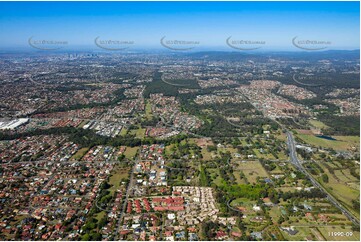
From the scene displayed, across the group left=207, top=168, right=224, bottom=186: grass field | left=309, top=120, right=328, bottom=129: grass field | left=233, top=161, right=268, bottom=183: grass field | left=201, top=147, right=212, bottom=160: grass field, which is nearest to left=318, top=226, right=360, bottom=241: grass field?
left=233, top=161, right=268, bottom=183: grass field

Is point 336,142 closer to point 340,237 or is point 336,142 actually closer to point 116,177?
point 340,237

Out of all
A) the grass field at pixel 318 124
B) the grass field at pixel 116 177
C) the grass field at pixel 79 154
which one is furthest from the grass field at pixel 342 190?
the grass field at pixel 79 154

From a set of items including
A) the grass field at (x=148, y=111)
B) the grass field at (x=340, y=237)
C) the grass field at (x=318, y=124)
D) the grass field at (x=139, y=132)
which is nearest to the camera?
the grass field at (x=340, y=237)

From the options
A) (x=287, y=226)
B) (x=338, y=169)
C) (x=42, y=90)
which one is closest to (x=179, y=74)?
(x=42, y=90)

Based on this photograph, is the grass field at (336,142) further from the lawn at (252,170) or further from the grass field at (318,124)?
the lawn at (252,170)

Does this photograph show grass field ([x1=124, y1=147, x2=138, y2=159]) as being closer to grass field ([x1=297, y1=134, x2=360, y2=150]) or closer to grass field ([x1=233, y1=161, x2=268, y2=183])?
grass field ([x1=233, y1=161, x2=268, y2=183])

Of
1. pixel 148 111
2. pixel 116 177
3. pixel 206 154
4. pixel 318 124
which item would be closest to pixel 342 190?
pixel 206 154
